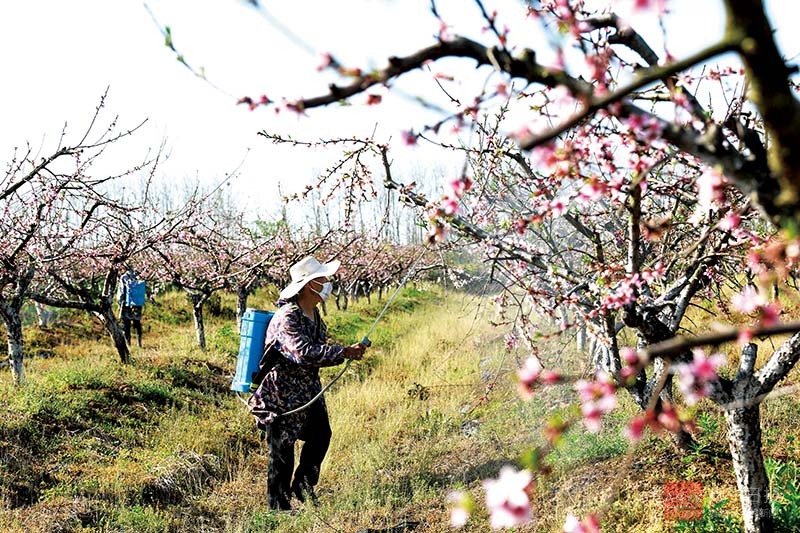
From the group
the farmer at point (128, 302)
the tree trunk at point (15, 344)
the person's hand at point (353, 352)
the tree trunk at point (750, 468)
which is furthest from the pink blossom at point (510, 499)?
the farmer at point (128, 302)

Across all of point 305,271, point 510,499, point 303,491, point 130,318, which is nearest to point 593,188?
point 510,499

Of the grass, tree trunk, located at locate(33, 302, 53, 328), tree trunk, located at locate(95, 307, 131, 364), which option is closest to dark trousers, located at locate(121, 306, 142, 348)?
the grass

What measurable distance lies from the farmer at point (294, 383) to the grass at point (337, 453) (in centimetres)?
29

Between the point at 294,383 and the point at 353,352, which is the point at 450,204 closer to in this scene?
the point at 353,352

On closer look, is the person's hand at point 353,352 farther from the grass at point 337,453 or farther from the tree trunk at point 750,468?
the tree trunk at point 750,468

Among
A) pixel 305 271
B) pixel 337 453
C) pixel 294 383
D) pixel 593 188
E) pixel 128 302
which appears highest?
pixel 128 302

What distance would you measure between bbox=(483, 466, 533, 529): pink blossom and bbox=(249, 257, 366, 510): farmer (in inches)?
130

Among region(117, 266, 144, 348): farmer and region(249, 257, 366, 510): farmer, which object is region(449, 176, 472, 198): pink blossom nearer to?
region(249, 257, 366, 510): farmer

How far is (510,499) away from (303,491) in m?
3.94

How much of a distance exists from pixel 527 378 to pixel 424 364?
9803mm

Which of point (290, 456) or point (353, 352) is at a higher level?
point (353, 352)

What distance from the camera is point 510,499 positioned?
126cm


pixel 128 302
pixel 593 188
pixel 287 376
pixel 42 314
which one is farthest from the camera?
pixel 42 314

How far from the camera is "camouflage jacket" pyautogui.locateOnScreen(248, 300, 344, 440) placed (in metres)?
4.66
